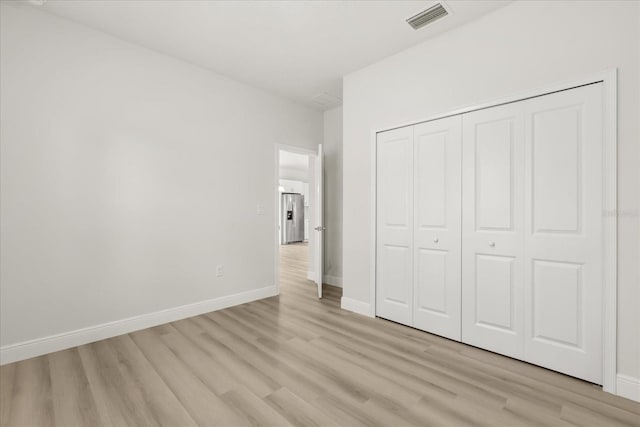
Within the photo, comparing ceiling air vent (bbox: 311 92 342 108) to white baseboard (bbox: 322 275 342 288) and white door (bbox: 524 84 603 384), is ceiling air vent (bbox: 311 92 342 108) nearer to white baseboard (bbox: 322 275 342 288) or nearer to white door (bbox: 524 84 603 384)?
white door (bbox: 524 84 603 384)

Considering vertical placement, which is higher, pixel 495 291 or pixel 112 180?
pixel 112 180

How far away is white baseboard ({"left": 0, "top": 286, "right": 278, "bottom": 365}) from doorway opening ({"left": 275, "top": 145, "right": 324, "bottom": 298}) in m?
0.92

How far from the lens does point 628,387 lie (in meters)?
1.90

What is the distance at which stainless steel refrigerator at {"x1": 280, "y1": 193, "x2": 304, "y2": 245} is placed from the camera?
1152 centimetres

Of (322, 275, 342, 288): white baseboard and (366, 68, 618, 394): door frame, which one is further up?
(366, 68, 618, 394): door frame

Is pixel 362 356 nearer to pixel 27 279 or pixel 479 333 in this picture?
pixel 479 333

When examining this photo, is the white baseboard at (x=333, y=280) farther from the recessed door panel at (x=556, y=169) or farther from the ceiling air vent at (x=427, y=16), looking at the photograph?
the ceiling air vent at (x=427, y=16)

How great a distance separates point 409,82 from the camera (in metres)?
3.12

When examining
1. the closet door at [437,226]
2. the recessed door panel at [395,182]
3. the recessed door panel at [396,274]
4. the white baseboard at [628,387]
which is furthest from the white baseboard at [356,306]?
the white baseboard at [628,387]

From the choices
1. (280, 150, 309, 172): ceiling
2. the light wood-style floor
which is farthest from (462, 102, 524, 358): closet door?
(280, 150, 309, 172): ceiling

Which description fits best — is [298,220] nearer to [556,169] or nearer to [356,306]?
[356,306]

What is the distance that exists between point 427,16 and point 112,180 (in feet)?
11.1

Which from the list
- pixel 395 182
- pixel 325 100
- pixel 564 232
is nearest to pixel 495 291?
pixel 564 232

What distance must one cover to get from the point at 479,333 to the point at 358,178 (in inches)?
81.2
